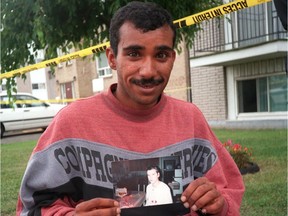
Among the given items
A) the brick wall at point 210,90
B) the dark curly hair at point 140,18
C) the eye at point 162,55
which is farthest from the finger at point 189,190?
the brick wall at point 210,90

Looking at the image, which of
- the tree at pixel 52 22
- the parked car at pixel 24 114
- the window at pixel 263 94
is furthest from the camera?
the parked car at pixel 24 114

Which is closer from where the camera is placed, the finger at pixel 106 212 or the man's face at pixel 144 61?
the finger at pixel 106 212

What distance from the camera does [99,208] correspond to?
1206 millimetres

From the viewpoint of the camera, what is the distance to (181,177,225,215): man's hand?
51.8 inches

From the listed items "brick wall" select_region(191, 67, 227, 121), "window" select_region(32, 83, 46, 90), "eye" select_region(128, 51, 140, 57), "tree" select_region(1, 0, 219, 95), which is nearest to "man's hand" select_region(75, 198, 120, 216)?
"eye" select_region(128, 51, 140, 57)

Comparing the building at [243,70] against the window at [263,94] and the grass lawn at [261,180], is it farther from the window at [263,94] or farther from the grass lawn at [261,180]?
the grass lawn at [261,180]

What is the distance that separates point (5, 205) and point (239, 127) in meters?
7.77

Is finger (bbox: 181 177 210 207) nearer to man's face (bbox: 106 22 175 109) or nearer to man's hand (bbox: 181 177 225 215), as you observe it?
man's hand (bbox: 181 177 225 215)

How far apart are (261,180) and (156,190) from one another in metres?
3.52

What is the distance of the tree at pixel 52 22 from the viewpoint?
11.2 ft

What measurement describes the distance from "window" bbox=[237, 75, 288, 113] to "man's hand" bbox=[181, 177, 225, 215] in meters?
8.95

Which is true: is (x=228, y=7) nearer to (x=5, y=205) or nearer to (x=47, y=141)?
(x=47, y=141)

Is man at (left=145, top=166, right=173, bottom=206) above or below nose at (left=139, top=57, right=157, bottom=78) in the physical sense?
below

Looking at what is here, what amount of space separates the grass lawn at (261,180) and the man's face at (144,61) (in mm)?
2484
